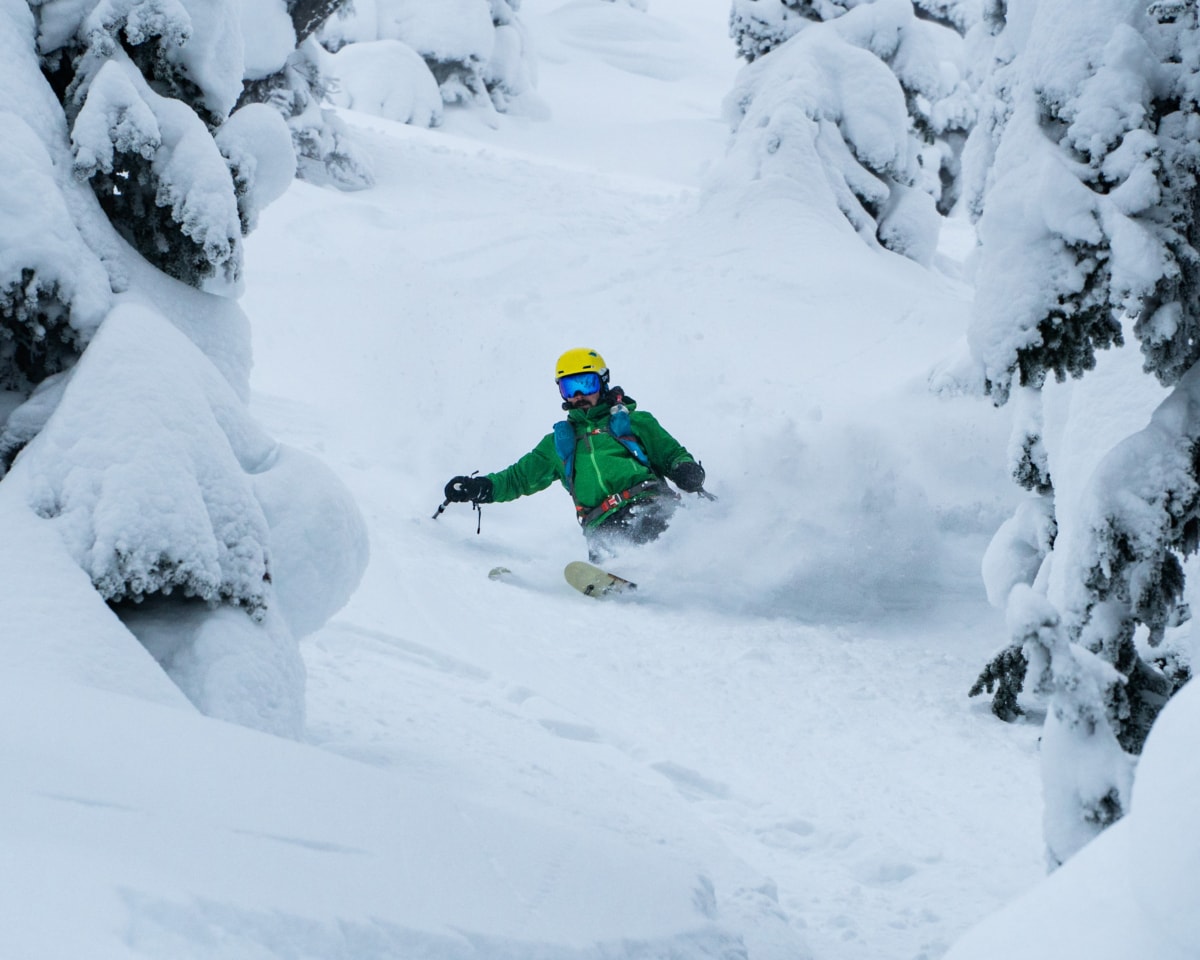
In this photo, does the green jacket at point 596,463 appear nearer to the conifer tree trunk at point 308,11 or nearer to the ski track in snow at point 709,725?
the ski track in snow at point 709,725

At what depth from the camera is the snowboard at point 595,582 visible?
25.4 ft

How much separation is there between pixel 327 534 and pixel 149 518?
2.67 ft

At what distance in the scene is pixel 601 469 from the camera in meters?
8.80

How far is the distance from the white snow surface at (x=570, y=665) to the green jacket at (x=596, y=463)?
0.48 m

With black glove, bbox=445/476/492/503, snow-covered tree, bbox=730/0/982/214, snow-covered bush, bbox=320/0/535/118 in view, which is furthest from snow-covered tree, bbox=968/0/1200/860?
snow-covered bush, bbox=320/0/535/118

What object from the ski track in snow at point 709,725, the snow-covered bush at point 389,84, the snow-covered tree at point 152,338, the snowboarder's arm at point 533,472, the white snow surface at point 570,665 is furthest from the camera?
the snow-covered bush at point 389,84

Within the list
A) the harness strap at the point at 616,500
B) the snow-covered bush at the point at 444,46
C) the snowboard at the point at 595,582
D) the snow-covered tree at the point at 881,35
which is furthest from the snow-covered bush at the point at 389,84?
the snowboard at the point at 595,582

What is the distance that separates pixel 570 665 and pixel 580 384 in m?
3.21

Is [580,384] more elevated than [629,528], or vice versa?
[580,384]

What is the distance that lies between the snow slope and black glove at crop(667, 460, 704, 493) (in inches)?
10.7

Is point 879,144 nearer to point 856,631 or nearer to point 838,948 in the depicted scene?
point 856,631

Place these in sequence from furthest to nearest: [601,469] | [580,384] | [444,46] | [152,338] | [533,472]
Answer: [444,46] → [533,472] → [580,384] → [601,469] → [152,338]

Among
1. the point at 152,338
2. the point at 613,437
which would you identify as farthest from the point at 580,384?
the point at 152,338

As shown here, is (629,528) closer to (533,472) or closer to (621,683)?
(533,472)
